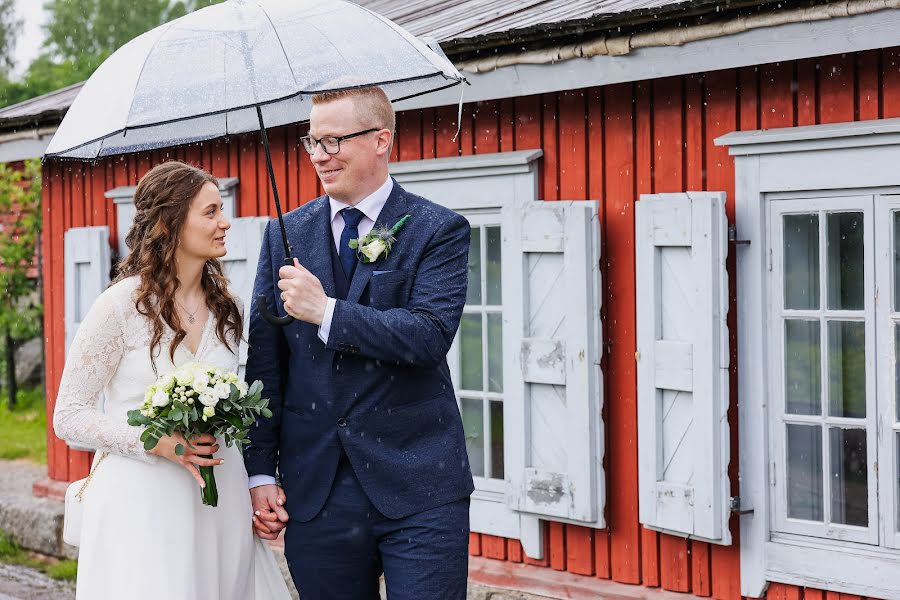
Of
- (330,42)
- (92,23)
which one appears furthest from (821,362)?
(92,23)

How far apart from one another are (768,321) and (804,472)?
2.11ft

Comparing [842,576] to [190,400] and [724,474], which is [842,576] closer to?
[724,474]

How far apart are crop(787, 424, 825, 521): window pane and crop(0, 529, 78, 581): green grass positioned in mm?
4934

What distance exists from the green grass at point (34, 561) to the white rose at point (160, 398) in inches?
203

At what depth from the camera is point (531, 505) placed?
6215mm

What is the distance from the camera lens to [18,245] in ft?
52.2

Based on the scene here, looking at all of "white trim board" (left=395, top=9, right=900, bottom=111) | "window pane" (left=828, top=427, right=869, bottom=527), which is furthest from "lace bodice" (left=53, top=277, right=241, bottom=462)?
"window pane" (left=828, top=427, right=869, bottom=527)

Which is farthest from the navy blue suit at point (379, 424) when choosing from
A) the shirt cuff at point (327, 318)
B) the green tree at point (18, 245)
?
→ the green tree at point (18, 245)

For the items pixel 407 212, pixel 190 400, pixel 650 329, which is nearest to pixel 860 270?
pixel 650 329

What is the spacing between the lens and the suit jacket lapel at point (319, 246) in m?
3.49

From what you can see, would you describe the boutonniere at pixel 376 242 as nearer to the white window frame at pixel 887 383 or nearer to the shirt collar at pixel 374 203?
the shirt collar at pixel 374 203

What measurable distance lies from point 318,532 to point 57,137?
145cm

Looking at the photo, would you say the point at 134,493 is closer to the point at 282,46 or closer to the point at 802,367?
the point at 282,46

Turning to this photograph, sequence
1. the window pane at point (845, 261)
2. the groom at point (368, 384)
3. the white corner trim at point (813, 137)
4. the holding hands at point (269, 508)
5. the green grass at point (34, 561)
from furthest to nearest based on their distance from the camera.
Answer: the green grass at point (34, 561) < the window pane at point (845, 261) < the white corner trim at point (813, 137) < the holding hands at point (269, 508) < the groom at point (368, 384)
